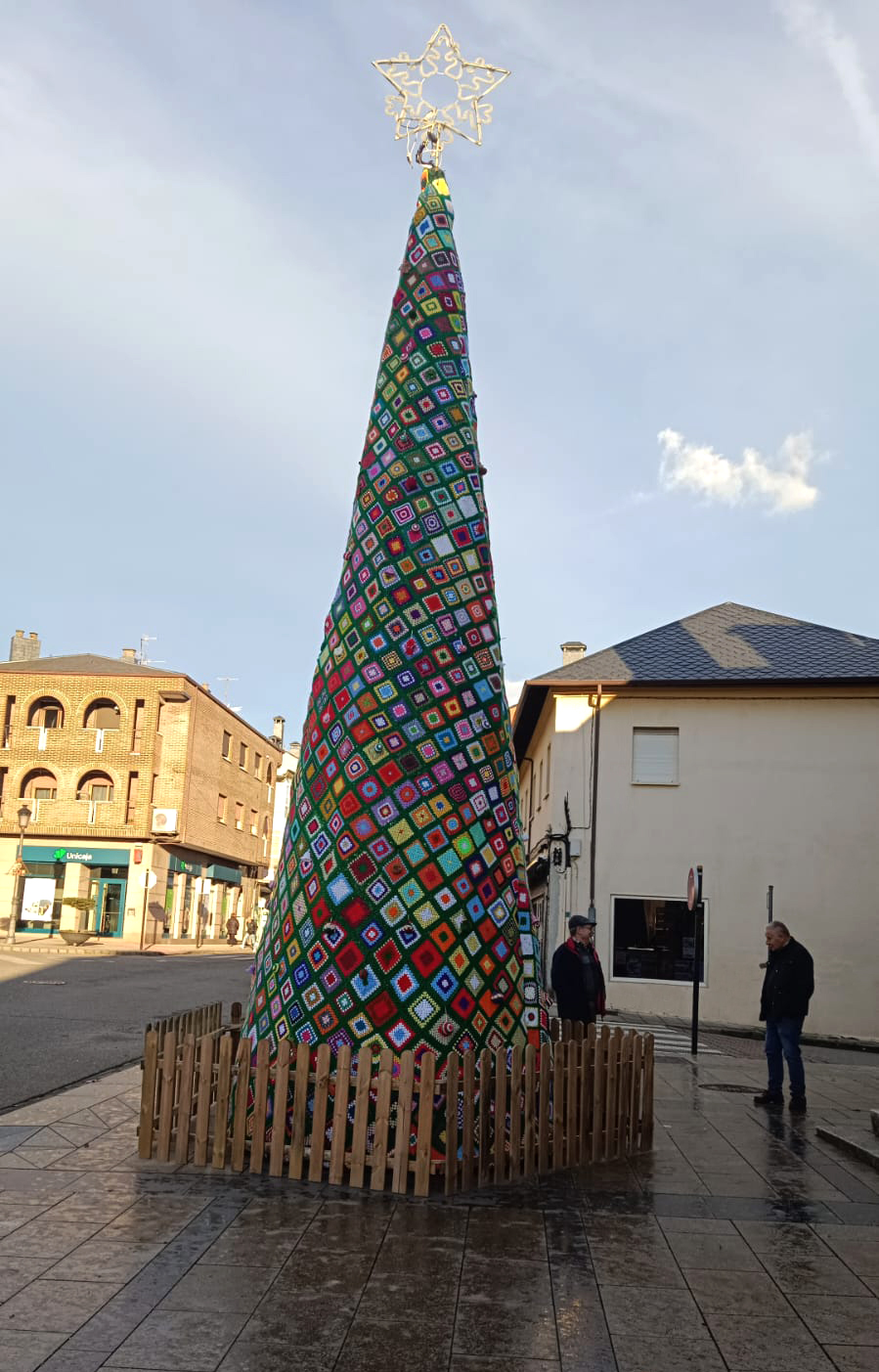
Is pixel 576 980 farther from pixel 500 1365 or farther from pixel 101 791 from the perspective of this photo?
pixel 101 791

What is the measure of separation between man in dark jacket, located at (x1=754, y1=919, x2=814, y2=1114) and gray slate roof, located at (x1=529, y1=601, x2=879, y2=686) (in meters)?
11.9

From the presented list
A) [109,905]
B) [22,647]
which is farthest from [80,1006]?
[22,647]

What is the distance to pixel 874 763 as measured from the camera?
2108cm

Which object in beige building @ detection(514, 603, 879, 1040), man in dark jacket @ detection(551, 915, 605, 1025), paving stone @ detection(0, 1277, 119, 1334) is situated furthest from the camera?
beige building @ detection(514, 603, 879, 1040)

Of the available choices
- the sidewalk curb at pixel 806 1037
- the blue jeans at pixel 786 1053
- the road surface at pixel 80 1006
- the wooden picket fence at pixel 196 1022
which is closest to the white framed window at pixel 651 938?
the sidewalk curb at pixel 806 1037

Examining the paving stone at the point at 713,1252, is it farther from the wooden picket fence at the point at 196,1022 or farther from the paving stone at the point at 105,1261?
the wooden picket fence at the point at 196,1022

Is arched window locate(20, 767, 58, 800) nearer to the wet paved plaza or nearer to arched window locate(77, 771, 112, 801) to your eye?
arched window locate(77, 771, 112, 801)

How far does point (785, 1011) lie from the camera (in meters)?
9.80

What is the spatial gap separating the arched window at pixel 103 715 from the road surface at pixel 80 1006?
16.3 m

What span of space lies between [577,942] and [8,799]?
39.2 metres

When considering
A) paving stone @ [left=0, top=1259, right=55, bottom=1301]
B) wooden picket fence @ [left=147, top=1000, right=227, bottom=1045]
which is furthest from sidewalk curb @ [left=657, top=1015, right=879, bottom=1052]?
paving stone @ [left=0, top=1259, right=55, bottom=1301]

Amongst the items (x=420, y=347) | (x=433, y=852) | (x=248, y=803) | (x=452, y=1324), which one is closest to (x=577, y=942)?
(x=433, y=852)

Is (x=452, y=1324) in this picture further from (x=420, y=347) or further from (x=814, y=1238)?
(x=420, y=347)

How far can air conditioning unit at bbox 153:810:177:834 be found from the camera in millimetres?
43625
